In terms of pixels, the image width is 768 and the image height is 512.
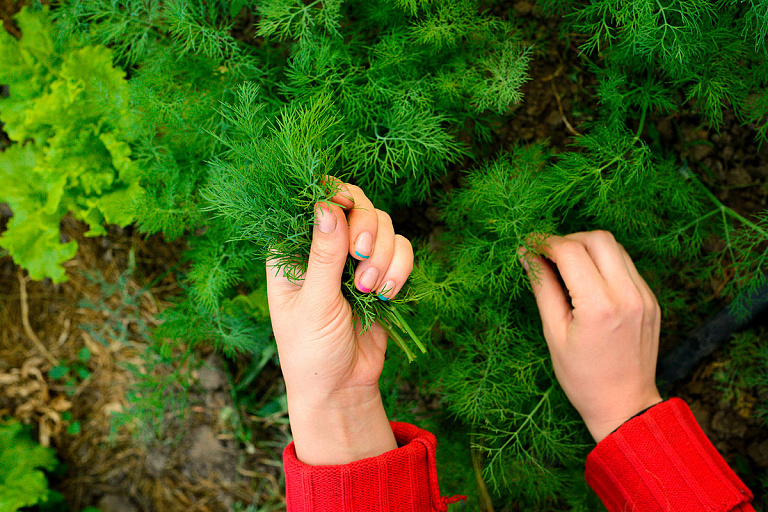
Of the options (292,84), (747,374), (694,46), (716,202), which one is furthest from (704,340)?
(292,84)

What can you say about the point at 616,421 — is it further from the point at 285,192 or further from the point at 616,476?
the point at 285,192

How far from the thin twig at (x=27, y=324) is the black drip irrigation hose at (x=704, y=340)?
109 inches

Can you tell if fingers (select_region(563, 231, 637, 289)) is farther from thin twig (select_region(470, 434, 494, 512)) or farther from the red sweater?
thin twig (select_region(470, 434, 494, 512))

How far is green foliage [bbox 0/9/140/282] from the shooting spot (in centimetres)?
174

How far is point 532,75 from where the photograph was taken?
6.17 feet

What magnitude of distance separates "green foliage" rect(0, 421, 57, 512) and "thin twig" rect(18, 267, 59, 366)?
0.32 metres

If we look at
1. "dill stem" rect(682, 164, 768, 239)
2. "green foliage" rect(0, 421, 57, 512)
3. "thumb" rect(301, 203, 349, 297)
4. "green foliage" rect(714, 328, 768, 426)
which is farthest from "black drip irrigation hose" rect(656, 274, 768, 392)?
"green foliage" rect(0, 421, 57, 512)

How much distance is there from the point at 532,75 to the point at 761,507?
1.90 m

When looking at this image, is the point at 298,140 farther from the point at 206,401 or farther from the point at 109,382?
the point at 109,382

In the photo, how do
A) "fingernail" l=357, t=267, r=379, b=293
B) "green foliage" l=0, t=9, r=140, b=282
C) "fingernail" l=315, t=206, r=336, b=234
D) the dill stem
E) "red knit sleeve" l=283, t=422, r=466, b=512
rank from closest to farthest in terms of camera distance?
1. "fingernail" l=315, t=206, r=336, b=234
2. "fingernail" l=357, t=267, r=379, b=293
3. "red knit sleeve" l=283, t=422, r=466, b=512
4. the dill stem
5. "green foliage" l=0, t=9, r=140, b=282

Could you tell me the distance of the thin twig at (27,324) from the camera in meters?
2.40

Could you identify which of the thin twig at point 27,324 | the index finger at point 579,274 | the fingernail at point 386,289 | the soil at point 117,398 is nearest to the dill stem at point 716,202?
the index finger at point 579,274

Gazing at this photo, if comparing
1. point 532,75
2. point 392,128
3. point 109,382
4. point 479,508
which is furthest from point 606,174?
point 109,382

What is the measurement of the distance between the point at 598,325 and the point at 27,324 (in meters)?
2.58
